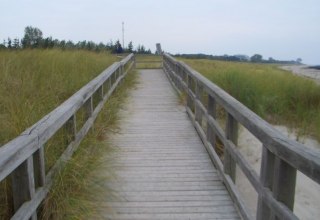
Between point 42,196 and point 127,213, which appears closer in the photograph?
point 42,196

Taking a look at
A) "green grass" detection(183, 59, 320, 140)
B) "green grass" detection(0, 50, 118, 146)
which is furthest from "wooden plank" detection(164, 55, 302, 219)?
"green grass" detection(183, 59, 320, 140)

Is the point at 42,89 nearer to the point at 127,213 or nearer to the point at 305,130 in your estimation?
the point at 127,213

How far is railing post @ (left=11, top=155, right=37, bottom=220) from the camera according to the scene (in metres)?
2.62

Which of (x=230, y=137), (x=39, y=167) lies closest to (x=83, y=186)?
(x=39, y=167)

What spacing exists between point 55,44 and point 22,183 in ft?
41.0

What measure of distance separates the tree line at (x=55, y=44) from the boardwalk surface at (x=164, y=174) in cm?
601

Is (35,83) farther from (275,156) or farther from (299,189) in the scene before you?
(275,156)

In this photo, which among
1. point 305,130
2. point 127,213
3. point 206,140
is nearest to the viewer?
point 127,213

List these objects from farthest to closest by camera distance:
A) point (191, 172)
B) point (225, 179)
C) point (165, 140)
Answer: point (165, 140)
point (191, 172)
point (225, 179)

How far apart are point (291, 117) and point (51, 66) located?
4.94 m

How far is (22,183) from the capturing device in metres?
2.65

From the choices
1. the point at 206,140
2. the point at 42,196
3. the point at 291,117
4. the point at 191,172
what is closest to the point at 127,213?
the point at 42,196

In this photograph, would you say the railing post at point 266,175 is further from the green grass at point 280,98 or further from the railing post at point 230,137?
the green grass at point 280,98

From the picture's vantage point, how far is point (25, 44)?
40.5 ft
